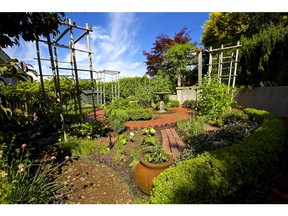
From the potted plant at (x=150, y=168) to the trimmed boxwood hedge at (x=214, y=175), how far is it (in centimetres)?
42

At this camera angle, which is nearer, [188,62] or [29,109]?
[29,109]

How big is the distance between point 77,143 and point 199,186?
277 centimetres

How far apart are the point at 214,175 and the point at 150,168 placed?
34.8 inches

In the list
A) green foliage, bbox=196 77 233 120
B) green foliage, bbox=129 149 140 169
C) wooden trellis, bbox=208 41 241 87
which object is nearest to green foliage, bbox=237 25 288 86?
wooden trellis, bbox=208 41 241 87

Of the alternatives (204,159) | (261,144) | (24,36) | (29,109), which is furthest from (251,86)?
(29,109)

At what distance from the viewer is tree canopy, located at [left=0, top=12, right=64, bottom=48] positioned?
200 cm

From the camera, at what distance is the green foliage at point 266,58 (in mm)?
6449

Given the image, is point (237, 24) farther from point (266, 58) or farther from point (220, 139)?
point (220, 139)

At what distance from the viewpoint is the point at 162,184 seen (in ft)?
5.57

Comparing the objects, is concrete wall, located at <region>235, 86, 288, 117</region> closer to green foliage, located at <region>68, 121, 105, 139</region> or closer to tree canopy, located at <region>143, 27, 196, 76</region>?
green foliage, located at <region>68, 121, 105, 139</region>

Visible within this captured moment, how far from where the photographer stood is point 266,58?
6.76m

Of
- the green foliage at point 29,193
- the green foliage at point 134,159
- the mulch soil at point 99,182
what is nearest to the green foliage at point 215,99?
the green foliage at point 134,159

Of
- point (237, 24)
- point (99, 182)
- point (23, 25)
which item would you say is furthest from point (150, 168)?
point (237, 24)

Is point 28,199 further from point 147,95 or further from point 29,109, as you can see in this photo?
point 147,95
